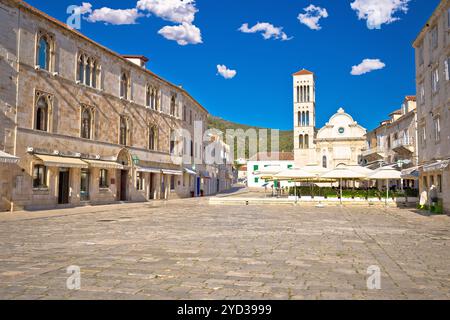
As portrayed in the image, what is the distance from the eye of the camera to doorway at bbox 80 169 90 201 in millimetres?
26125

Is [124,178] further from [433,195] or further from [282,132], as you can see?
[282,132]

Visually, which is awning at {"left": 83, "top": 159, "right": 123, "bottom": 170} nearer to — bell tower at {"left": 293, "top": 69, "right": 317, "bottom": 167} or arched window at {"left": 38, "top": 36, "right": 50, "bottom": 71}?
arched window at {"left": 38, "top": 36, "right": 50, "bottom": 71}

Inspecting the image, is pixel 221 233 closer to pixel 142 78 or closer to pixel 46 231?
pixel 46 231

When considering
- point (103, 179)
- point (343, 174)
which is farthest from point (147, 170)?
point (343, 174)

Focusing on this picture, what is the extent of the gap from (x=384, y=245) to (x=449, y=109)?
42.8ft

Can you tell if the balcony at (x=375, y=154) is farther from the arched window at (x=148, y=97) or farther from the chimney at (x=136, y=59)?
the chimney at (x=136, y=59)

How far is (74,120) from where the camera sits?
2520 centimetres

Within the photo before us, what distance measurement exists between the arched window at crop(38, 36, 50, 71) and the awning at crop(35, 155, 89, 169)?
5.29 metres

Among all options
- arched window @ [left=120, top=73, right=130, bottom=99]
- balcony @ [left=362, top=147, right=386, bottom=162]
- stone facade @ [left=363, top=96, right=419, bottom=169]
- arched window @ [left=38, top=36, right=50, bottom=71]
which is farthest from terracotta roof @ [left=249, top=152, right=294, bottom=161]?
arched window @ [left=38, top=36, right=50, bottom=71]

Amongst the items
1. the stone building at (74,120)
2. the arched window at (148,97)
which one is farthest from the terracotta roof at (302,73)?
the arched window at (148,97)

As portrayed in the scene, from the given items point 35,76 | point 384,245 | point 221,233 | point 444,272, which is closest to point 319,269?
point 444,272

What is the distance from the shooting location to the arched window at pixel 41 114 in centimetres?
2261

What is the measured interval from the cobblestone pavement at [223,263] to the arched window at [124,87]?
19.2m

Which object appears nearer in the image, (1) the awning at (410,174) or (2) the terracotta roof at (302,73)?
(1) the awning at (410,174)
